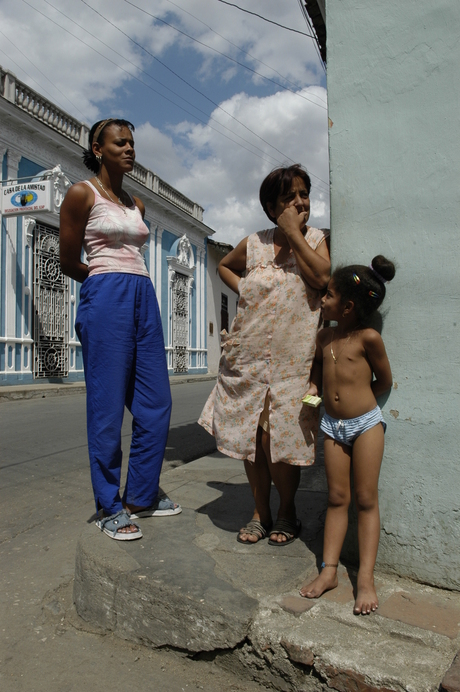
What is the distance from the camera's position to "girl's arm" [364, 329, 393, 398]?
6.15 ft

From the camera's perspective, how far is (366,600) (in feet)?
5.66

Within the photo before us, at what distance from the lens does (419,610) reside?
173 cm

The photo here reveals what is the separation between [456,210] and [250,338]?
0.89m

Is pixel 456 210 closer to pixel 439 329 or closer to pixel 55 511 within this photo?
pixel 439 329

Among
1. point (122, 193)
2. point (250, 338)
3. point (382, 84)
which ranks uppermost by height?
point (382, 84)

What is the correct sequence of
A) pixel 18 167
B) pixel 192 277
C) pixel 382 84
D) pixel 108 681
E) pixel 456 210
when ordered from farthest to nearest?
pixel 192 277 < pixel 18 167 < pixel 382 84 < pixel 456 210 < pixel 108 681

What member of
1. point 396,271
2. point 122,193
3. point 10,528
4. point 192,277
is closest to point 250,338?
point 396,271

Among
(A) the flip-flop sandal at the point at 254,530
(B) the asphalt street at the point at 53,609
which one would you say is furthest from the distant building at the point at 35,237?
(A) the flip-flop sandal at the point at 254,530

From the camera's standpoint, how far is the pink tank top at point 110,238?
244cm

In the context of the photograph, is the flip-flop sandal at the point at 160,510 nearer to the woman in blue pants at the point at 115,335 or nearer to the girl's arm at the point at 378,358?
the woman in blue pants at the point at 115,335

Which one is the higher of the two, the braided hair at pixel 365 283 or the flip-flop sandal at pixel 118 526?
the braided hair at pixel 365 283

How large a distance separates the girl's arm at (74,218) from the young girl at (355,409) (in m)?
1.19

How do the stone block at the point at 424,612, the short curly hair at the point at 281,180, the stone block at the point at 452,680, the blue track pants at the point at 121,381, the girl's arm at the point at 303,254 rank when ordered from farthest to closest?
the blue track pants at the point at 121,381
the short curly hair at the point at 281,180
the girl's arm at the point at 303,254
the stone block at the point at 424,612
the stone block at the point at 452,680

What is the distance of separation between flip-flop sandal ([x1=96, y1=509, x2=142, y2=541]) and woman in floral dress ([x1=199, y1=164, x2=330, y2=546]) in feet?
1.48
